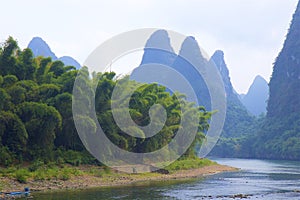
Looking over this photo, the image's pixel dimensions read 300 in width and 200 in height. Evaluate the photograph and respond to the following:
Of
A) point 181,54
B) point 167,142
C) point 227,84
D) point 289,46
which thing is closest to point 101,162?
point 167,142

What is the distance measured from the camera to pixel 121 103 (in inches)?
1083

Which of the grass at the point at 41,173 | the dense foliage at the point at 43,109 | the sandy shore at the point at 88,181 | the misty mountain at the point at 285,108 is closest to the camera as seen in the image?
the sandy shore at the point at 88,181

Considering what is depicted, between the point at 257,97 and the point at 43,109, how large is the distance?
168638mm

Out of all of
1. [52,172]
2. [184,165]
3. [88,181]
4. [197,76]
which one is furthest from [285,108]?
[52,172]

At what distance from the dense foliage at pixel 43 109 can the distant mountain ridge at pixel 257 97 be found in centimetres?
14682

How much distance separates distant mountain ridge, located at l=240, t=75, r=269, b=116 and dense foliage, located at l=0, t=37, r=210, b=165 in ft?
482

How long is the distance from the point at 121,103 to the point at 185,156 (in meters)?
12.3

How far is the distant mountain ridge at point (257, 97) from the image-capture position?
170500 millimetres

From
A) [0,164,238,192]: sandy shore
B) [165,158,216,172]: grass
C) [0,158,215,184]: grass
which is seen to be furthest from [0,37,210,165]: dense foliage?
[165,158,216,172]: grass

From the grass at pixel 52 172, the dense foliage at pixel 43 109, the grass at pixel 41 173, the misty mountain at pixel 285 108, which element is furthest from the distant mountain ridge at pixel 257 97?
the grass at pixel 41 173

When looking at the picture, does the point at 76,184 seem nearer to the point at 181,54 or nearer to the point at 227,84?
the point at 181,54

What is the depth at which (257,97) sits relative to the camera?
182 metres

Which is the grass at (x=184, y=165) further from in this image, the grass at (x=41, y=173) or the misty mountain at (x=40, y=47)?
the misty mountain at (x=40, y=47)

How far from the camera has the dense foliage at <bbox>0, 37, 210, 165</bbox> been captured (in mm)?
21297
